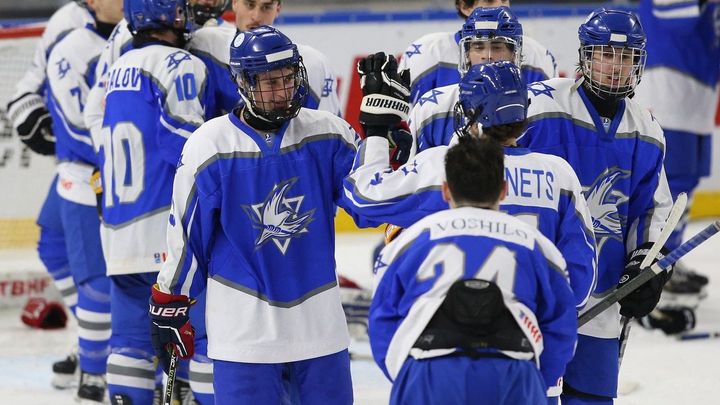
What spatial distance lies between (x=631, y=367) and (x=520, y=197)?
8.39ft

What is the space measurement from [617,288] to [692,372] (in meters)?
1.84

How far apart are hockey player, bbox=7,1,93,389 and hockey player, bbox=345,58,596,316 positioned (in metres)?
2.60

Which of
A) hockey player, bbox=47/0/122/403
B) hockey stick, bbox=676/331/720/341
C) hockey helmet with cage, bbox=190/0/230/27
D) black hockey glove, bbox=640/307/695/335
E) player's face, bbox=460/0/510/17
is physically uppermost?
player's face, bbox=460/0/510/17

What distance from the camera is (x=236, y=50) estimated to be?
3510mm

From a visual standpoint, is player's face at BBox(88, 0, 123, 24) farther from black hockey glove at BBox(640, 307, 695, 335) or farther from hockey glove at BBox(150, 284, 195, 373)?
black hockey glove at BBox(640, 307, 695, 335)

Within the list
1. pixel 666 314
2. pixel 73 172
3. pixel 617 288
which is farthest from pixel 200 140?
pixel 666 314

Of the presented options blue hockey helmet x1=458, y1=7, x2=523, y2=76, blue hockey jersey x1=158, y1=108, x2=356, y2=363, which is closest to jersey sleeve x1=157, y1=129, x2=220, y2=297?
blue hockey jersey x1=158, y1=108, x2=356, y2=363

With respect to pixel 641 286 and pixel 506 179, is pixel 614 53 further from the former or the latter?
pixel 506 179

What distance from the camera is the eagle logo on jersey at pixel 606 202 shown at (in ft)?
12.1

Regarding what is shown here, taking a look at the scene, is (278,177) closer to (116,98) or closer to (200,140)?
(200,140)

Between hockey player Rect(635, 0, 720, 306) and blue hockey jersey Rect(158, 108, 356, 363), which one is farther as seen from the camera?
hockey player Rect(635, 0, 720, 306)

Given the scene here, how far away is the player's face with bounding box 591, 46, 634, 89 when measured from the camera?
3.66 meters

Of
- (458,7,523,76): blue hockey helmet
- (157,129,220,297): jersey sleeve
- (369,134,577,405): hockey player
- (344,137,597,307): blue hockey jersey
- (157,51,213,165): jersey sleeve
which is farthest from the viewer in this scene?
(157,51,213,165): jersey sleeve

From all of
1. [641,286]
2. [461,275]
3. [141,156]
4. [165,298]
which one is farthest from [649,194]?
[141,156]
